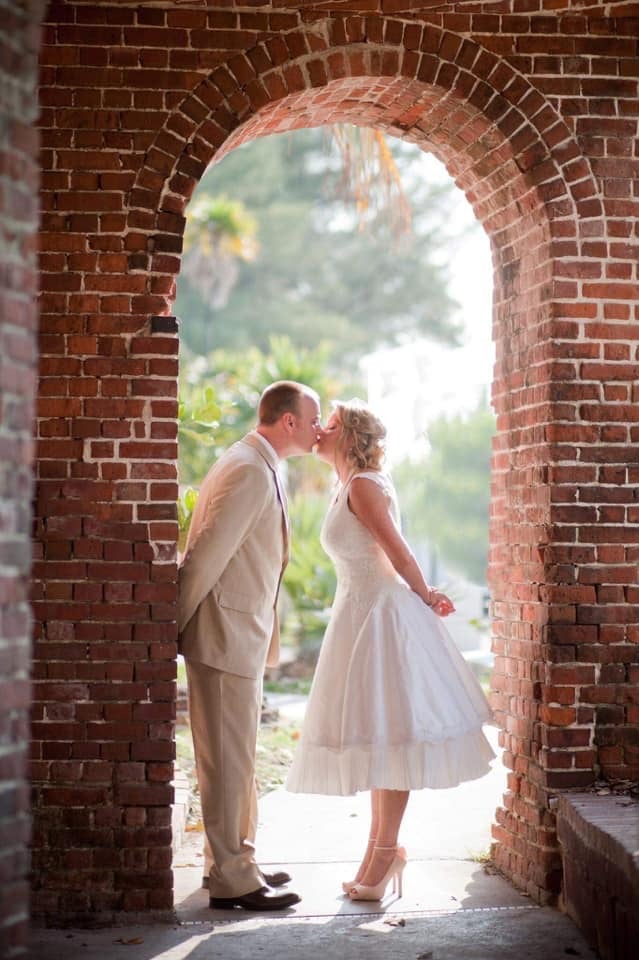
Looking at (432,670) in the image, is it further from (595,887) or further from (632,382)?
(632,382)

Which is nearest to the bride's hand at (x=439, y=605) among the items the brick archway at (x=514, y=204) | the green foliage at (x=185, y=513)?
the brick archway at (x=514, y=204)

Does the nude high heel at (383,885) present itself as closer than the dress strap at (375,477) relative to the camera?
Yes

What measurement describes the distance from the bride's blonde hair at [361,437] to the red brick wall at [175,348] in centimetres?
66

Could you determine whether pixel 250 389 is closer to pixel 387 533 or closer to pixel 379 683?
pixel 387 533

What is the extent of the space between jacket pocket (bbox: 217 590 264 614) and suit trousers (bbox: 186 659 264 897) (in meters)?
0.27

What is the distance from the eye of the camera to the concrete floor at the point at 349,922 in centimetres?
464

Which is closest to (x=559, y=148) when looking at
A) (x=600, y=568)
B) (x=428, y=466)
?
(x=600, y=568)

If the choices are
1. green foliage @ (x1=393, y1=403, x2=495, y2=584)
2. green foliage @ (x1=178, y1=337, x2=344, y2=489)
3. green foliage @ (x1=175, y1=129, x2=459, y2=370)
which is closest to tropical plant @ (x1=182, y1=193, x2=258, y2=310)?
green foliage @ (x1=175, y1=129, x2=459, y2=370)

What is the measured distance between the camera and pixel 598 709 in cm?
526

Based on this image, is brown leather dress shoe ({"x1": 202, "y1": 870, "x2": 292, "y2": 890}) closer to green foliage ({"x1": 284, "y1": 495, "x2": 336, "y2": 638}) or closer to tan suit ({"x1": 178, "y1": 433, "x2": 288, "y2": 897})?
tan suit ({"x1": 178, "y1": 433, "x2": 288, "y2": 897})

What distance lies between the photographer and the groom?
5.18 meters

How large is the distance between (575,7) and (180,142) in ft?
5.80

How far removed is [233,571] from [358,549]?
564mm

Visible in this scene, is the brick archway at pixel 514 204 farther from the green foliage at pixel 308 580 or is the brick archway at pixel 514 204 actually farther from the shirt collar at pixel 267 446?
the green foliage at pixel 308 580
